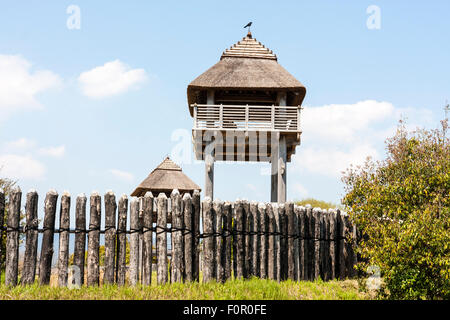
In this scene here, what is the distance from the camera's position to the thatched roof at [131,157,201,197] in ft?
67.5

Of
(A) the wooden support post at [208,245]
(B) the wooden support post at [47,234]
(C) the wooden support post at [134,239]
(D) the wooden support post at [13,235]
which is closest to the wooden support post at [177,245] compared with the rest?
(A) the wooden support post at [208,245]

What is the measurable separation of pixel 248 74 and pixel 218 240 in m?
11.0

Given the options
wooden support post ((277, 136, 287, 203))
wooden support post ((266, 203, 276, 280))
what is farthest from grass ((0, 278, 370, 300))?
wooden support post ((277, 136, 287, 203))

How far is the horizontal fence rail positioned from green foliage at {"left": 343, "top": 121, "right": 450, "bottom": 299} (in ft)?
6.00

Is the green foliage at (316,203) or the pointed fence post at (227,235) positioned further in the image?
the green foliage at (316,203)

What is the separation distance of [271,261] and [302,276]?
1344 millimetres

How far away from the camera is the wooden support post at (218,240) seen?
31.5ft

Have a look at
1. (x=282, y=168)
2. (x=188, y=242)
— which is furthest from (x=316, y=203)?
(x=188, y=242)

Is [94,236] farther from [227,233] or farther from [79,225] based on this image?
[227,233]

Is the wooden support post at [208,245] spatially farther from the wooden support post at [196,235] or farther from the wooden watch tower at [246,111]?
the wooden watch tower at [246,111]

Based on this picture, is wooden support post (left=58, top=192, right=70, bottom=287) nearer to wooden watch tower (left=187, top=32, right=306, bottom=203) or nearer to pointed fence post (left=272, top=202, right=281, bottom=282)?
pointed fence post (left=272, top=202, right=281, bottom=282)

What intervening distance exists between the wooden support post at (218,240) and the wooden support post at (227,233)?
0.12 metres

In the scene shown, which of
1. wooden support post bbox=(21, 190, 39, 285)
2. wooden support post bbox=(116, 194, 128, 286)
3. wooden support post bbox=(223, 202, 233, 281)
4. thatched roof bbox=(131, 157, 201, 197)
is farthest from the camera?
thatched roof bbox=(131, 157, 201, 197)

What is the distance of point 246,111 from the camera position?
1838 cm
